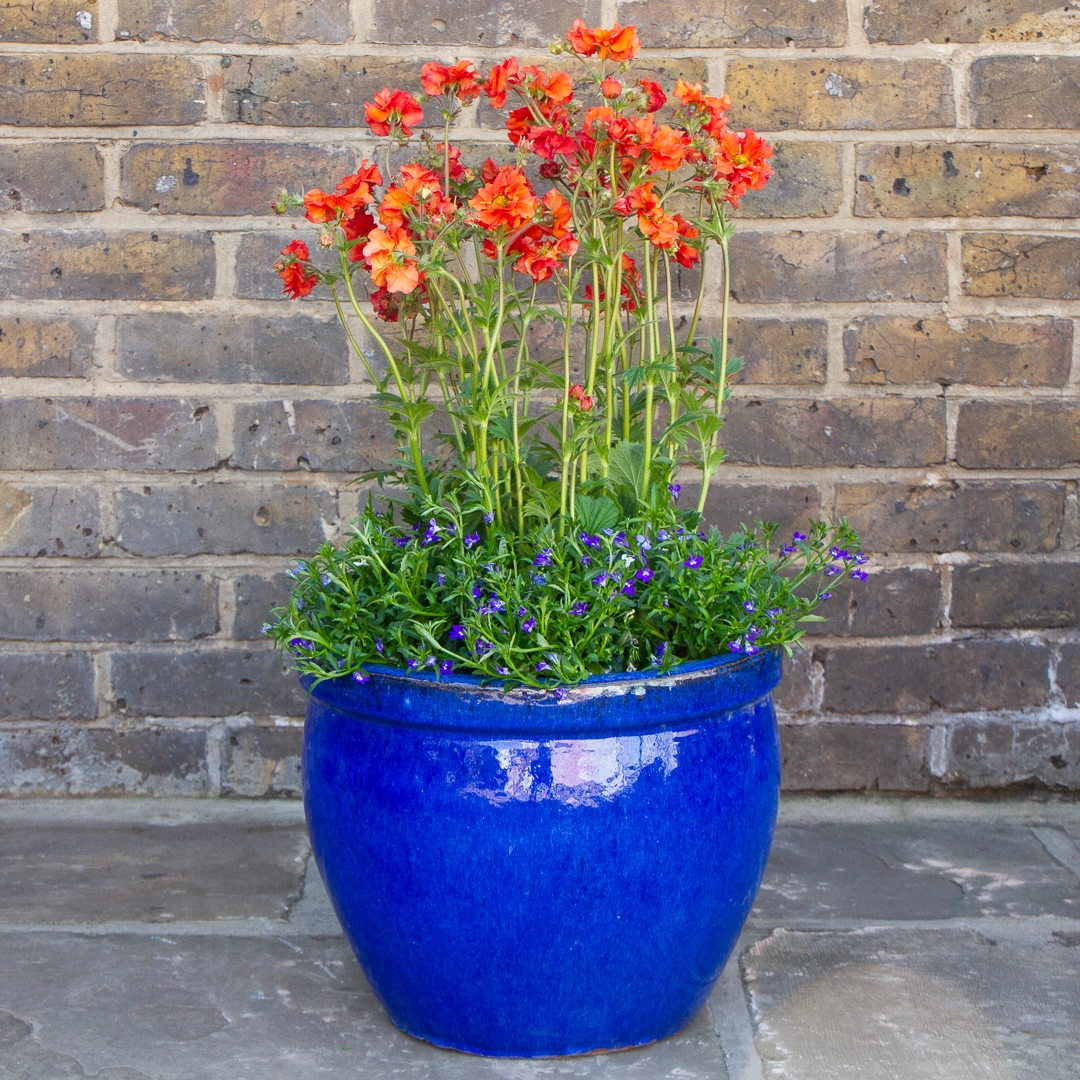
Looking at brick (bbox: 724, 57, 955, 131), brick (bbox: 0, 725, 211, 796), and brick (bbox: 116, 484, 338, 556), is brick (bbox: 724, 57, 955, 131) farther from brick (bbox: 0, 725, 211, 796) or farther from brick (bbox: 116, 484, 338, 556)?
brick (bbox: 0, 725, 211, 796)

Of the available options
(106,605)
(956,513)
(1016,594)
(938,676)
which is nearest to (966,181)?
(956,513)

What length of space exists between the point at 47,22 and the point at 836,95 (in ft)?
4.03

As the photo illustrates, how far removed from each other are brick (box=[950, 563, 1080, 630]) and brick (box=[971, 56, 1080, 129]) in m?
0.69

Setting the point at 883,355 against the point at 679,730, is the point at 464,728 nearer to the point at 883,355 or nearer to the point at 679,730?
the point at 679,730

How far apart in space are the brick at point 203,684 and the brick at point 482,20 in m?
1.01

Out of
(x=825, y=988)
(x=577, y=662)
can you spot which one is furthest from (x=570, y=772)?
(x=825, y=988)

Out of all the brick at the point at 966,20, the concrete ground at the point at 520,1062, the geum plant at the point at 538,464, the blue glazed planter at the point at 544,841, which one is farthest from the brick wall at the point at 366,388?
the blue glazed planter at the point at 544,841

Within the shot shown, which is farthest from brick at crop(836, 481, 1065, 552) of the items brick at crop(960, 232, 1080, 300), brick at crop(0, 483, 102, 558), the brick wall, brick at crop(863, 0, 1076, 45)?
brick at crop(0, 483, 102, 558)

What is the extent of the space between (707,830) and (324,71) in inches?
51.2

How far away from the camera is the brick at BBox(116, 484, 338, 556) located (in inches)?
73.3

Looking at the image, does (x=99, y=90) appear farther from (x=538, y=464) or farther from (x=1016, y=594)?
(x=1016, y=594)

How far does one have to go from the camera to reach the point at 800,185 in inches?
71.7

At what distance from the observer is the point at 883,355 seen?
1837mm

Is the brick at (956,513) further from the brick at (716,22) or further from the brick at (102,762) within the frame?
the brick at (102,762)
